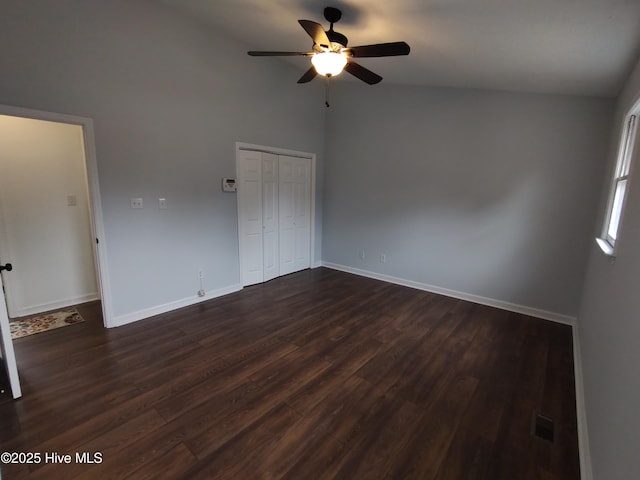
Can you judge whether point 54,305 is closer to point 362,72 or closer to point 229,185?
point 229,185

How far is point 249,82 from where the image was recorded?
3930 millimetres

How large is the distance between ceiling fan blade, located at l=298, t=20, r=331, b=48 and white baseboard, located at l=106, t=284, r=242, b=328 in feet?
10.5

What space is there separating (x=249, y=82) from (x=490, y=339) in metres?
4.29

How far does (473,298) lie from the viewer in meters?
4.09

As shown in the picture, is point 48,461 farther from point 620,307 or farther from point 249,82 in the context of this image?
point 249,82

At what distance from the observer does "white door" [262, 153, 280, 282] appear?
4.47 metres

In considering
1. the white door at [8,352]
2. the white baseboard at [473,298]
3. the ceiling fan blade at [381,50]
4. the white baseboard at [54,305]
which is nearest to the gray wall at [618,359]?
the white baseboard at [473,298]

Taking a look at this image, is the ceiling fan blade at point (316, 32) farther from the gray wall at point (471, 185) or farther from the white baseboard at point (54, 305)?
the white baseboard at point (54, 305)

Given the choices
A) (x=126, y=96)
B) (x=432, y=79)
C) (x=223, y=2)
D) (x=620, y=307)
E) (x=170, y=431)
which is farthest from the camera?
(x=432, y=79)

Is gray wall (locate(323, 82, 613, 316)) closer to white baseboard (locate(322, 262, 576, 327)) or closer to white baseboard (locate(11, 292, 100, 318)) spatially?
white baseboard (locate(322, 262, 576, 327))

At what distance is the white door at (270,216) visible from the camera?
176 inches

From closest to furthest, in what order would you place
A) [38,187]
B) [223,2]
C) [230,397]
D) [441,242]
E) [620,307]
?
[620,307]
[230,397]
[223,2]
[38,187]
[441,242]

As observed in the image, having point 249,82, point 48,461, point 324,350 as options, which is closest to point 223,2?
point 249,82

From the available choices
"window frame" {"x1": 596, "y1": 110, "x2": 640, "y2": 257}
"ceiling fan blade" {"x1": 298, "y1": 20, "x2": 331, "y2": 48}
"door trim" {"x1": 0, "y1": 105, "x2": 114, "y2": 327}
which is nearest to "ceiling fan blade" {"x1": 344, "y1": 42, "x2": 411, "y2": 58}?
"ceiling fan blade" {"x1": 298, "y1": 20, "x2": 331, "y2": 48}
